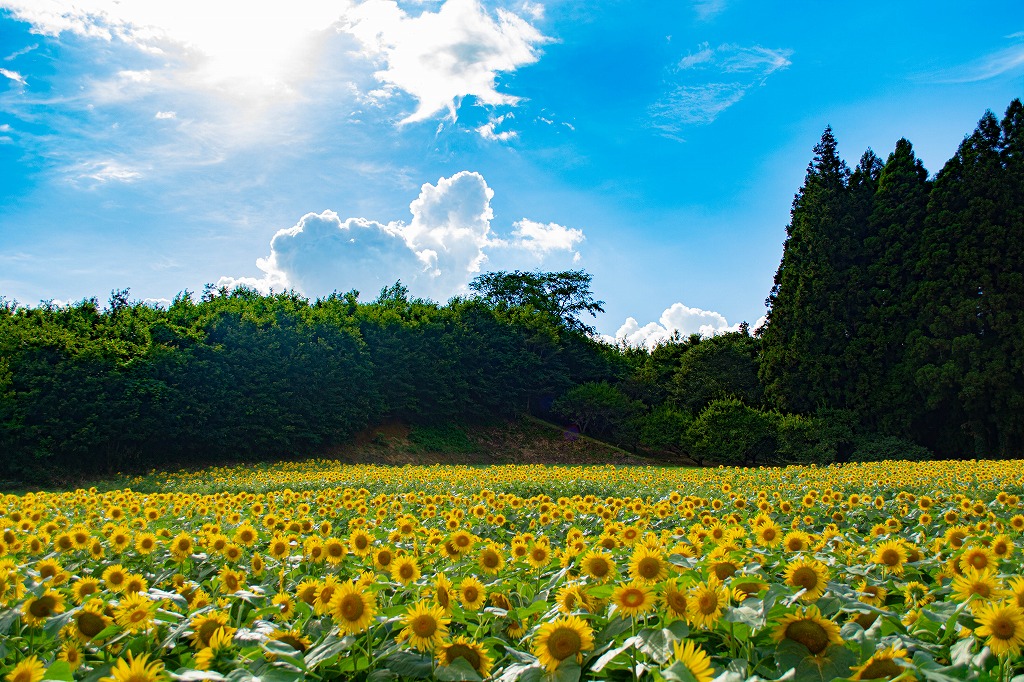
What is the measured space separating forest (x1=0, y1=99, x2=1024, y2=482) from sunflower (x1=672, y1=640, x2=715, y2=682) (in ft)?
57.9

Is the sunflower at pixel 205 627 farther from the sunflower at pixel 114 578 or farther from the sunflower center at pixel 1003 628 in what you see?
the sunflower center at pixel 1003 628

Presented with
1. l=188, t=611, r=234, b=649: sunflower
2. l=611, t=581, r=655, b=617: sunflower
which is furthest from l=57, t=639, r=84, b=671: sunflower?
l=611, t=581, r=655, b=617: sunflower

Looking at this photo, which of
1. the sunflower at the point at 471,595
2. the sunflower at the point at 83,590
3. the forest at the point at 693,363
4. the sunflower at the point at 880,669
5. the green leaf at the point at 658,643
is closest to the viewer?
the sunflower at the point at 880,669

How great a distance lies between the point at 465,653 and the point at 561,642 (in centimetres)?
25

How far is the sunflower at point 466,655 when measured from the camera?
4.82 ft

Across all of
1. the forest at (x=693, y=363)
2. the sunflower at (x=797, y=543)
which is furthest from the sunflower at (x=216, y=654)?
the forest at (x=693, y=363)

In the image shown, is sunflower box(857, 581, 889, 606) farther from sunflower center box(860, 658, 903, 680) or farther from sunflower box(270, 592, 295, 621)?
sunflower box(270, 592, 295, 621)

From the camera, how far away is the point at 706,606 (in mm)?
1480

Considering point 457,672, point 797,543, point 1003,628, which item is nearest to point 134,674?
point 457,672

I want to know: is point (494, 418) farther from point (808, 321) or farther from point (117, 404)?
point (117, 404)

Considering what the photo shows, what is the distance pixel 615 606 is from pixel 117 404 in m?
17.8

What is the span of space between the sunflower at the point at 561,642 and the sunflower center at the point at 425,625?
0.27 m

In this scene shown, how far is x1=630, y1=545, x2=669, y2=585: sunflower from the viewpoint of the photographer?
1659mm

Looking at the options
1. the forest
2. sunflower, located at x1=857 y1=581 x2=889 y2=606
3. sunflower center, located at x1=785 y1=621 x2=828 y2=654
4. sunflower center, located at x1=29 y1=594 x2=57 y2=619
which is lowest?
sunflower center, located at x1=29 y1=594 x2=57 y2=619
